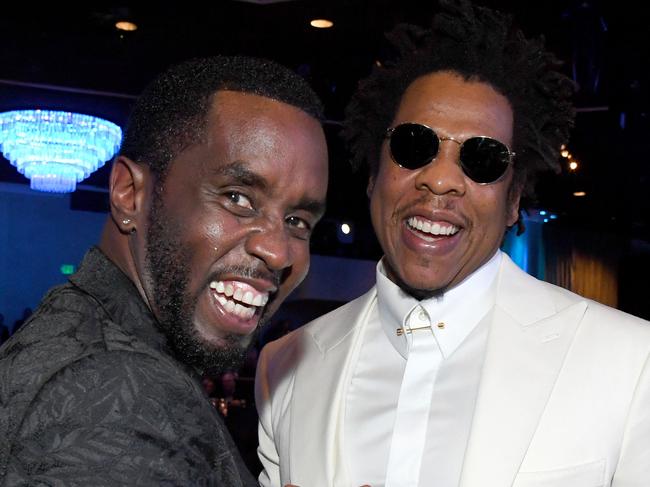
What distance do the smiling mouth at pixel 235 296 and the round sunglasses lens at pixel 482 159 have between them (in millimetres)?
1080

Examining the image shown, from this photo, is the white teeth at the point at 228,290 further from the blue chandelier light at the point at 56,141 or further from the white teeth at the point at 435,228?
the blue chandelier light at the point at 56,141

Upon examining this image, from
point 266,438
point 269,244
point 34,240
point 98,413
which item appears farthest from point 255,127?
point 34,240

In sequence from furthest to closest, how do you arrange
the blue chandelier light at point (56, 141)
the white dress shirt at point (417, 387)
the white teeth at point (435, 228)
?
the blue chandelier light at point (56, 141), the white teeth at point (435, 228), the white dress shirt at point (417, 387)

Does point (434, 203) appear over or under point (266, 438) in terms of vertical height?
over

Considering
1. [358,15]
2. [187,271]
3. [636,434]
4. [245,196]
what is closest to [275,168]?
[245,196]

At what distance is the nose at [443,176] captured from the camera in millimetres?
2420

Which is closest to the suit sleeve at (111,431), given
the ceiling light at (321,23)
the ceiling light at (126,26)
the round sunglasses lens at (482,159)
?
the round sunglasses lens at (482,159)

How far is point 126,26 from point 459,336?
4.83m

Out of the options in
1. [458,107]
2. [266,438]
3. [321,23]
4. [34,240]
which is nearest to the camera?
[458,107]

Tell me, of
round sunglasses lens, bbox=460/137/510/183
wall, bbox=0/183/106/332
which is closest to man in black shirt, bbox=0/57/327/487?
round sunglasses lens, bbox=460/137/510/183

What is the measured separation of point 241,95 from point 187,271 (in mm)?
A: 311

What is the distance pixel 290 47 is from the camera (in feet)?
23.0

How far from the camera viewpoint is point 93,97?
841 centimetres

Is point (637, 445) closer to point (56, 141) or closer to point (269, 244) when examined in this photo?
point (269, 244)
